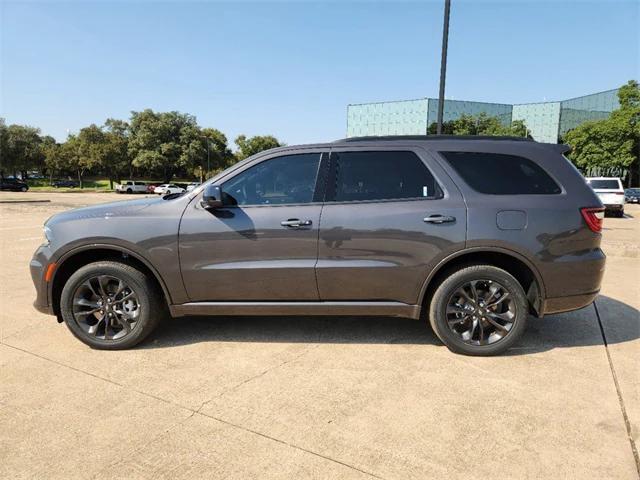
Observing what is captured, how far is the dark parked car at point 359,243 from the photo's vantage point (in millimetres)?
3557

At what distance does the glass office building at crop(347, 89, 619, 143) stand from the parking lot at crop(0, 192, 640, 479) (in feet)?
251

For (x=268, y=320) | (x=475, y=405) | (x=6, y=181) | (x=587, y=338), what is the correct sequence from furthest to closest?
(x=6, y=181)
(x=268, y=320)
(x=587, y=338)
(x=475, y=405)

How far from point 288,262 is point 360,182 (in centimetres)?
91

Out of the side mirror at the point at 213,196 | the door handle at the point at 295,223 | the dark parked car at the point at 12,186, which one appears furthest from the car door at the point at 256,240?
the dark parked car at the point at 12,186

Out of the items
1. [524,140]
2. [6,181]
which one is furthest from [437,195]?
Result: [6,181]

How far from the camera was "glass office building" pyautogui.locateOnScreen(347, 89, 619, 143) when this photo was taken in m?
79.5

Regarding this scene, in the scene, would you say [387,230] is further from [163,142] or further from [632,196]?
[163,142]

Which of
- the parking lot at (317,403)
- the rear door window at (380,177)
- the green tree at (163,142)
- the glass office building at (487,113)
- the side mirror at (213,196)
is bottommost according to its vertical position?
the parking lot at (317,403)

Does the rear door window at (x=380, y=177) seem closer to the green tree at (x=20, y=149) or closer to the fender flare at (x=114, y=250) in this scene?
the fender flare at (x=114, y=250)

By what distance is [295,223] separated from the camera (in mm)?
3580

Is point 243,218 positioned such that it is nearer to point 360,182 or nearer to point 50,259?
point 360,182

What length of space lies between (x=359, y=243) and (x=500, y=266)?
4.12ft

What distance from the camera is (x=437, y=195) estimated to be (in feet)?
11.9

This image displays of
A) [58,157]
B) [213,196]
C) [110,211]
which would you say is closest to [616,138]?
[213,196]
